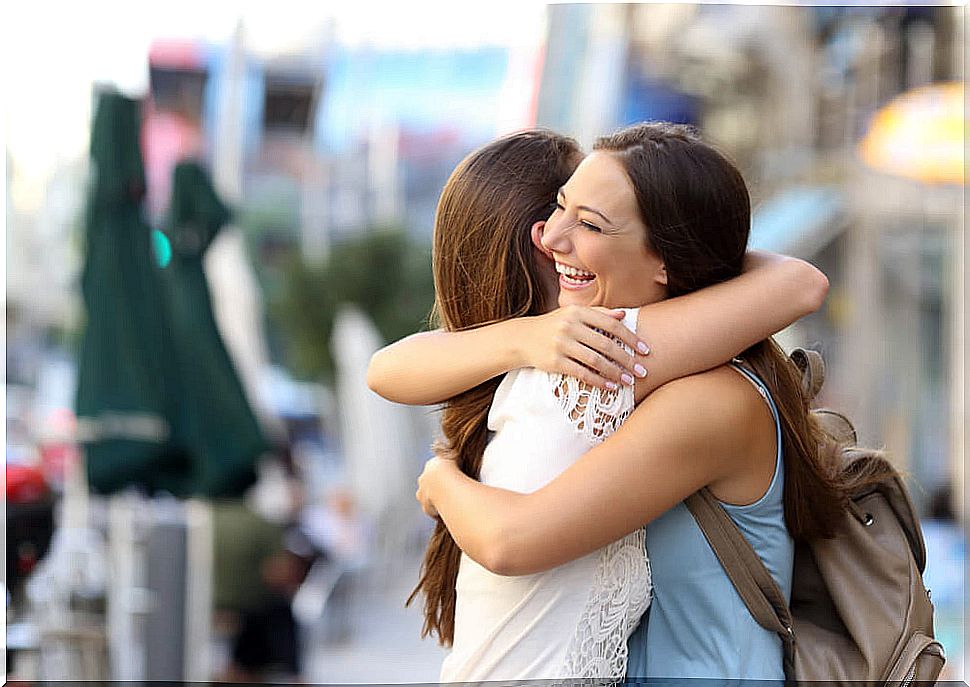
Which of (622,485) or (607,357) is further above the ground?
(607,357)

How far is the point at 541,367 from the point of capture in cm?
162

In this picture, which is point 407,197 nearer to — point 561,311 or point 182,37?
point 182,37

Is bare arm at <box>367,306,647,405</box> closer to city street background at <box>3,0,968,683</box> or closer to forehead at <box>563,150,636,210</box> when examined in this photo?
forehead at <box>563,150,636,210</box>

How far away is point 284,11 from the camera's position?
10617 millimetres

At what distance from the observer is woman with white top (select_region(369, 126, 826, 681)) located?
1604mm

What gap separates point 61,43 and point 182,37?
9.40 feet

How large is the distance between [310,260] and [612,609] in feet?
29.3

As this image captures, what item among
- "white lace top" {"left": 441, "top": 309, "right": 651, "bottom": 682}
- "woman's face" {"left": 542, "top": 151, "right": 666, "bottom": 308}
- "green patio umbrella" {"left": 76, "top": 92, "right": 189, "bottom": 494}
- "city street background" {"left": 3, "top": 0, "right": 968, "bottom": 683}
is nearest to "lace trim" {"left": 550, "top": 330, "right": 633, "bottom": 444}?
"white lace top" {"left": 441, "top": 309, "right": 651, "bottom": 682}

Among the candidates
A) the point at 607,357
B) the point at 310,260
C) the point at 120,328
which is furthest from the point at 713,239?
the point at 310,260

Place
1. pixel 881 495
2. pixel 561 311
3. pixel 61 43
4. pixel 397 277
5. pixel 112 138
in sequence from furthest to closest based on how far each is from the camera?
1. pixel 397 277
2. pixel 61 43
3. pixel 112 138
4. pixel 881 495
5. pixel 561 311

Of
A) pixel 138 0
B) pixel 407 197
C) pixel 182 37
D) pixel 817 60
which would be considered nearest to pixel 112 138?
Result: pixel 138 0

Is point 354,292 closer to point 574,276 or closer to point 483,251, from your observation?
point 483,251

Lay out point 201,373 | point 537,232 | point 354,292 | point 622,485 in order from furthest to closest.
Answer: point 354,292 < point 201,373 < point 537,232 < point 622,485

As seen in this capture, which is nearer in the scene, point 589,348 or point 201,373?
point 589,348
